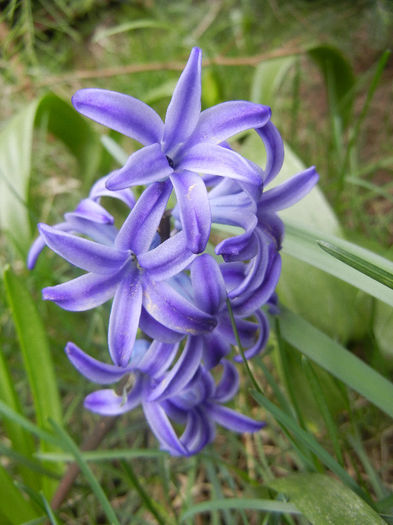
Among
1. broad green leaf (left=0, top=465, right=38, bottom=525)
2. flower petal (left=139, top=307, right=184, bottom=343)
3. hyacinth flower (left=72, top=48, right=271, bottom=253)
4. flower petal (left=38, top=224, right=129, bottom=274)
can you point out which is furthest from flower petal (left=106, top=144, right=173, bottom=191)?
broad green leaf (left=0, top=465, right=38, bottom=525)

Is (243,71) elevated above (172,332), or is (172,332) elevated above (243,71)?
(243,71)

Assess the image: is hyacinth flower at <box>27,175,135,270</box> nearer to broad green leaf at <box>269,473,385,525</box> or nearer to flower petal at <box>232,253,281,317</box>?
flower petal at <box>232,253,281,317</box>

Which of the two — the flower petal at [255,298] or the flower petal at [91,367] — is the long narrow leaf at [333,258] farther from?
the flower petal at [91,367]

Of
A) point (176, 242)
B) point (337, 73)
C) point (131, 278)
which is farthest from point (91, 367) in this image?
point (337, 73)

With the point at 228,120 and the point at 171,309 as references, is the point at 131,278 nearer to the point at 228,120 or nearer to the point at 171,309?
the point at 171,309

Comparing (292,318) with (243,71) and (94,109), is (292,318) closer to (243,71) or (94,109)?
(94,109)

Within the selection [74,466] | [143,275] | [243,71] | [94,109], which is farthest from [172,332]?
[243,71]
